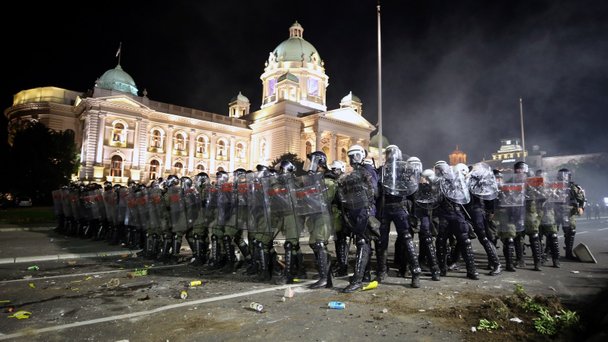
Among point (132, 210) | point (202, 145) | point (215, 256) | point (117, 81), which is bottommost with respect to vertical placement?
point (215, 256)

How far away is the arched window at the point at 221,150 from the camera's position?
171ft

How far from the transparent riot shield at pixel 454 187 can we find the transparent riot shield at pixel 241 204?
3736 millimetres

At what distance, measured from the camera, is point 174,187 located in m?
8.15

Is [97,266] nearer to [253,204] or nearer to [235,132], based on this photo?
[253,204]

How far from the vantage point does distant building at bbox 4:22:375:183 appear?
133ft

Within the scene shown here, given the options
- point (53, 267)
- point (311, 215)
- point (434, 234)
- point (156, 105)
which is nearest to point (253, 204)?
point (311, 215)

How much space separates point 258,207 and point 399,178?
2.59m

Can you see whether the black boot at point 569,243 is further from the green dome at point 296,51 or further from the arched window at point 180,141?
the green dome at point 296,51

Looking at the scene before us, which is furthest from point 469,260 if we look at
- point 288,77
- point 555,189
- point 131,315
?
point 288,77

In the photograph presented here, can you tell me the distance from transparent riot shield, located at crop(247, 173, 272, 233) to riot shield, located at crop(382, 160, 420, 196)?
2.14m

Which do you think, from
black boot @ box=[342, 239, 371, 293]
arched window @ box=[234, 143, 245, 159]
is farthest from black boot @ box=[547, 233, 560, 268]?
arched window @ box=[234, 143, 245, 159]

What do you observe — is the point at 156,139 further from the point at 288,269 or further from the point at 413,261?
the point at 413,261

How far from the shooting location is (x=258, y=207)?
6.38 metres

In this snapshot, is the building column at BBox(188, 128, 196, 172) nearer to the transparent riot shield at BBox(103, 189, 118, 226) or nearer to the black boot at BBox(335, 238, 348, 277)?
the transparent riot shield at BBox(103, 189, 118, 226)
